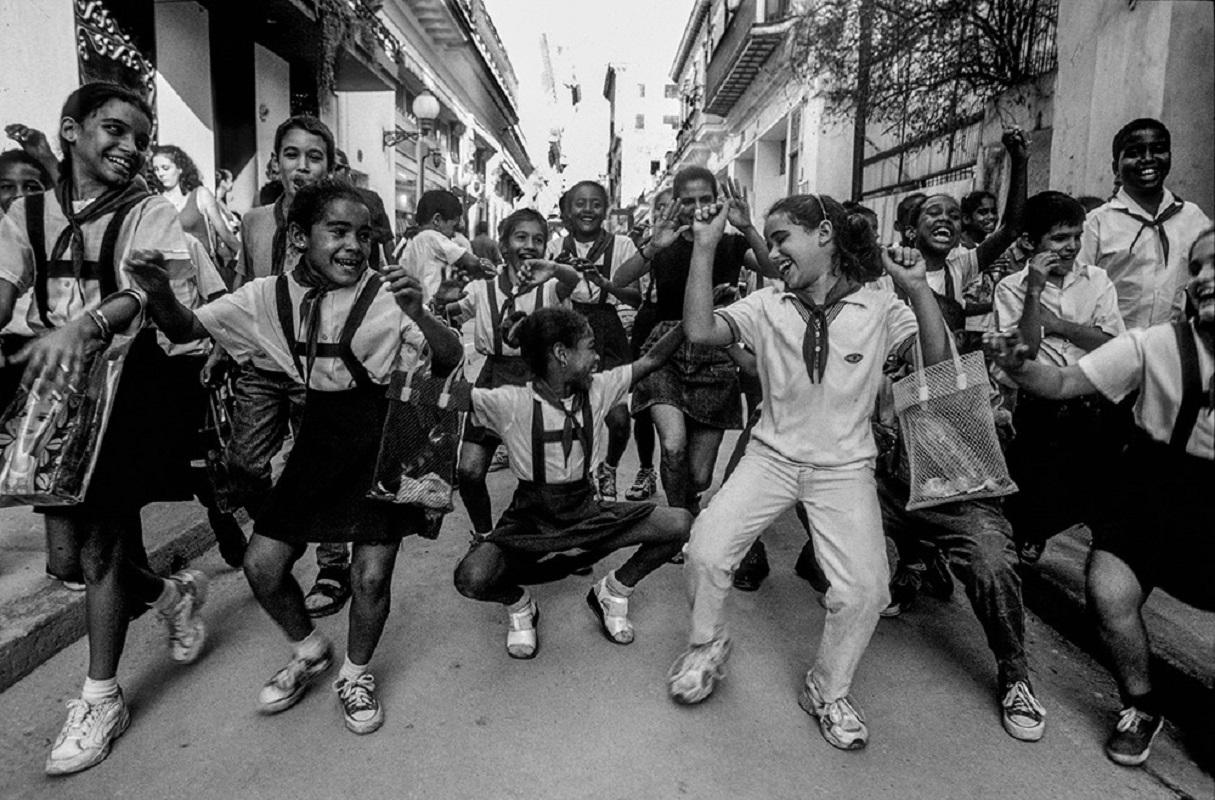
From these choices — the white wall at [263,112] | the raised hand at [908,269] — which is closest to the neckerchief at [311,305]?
the raised hand at [908,269]

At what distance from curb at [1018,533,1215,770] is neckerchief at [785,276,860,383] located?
3.49 feet

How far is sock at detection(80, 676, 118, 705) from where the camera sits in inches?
96.9

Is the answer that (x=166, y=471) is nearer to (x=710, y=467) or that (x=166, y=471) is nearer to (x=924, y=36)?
(x=710, y=467)

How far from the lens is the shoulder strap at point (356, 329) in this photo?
2562 millimetres

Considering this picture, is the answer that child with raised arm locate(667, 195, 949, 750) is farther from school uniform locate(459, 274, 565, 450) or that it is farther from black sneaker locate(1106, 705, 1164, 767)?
school uniform locate(459, 274, 565, 450)

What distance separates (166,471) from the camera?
264 centimetres

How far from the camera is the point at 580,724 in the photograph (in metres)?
2.61

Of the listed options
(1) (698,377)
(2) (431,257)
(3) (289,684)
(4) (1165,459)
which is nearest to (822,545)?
(4) (1165,459)

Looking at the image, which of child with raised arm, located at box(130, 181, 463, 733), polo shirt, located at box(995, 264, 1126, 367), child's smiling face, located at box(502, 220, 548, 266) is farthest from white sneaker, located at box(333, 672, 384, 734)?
polo shirt, located at box(995, 264, 1126, 367)

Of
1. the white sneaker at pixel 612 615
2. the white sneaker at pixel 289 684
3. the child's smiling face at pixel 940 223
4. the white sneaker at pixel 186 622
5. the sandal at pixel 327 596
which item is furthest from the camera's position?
the child's smiling face at pixel 940 223

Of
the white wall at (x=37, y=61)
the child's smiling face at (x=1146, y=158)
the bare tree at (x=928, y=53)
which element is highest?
the bare tree at (x=928, y=53)

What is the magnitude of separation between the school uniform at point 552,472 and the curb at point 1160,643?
59.9 inches

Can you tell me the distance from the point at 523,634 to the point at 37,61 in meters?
5.18

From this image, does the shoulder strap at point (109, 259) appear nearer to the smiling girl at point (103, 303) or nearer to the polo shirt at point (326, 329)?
the smiling girl at point (103, 303)
